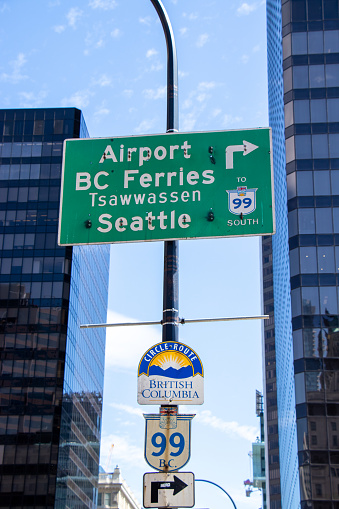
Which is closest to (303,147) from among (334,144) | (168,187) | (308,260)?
(334,144)

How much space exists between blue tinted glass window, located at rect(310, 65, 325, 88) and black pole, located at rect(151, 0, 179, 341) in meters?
56.3

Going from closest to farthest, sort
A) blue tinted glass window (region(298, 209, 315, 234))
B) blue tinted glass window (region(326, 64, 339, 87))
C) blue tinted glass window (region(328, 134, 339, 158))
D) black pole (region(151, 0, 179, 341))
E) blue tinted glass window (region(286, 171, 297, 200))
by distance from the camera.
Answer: black pole (region(151, 0, 179, 341)) → blue tinted glass window (region(298, 209, 315, 234)) → blue tinted glass window (region(286, 171, 297, 200)) → blue tinted glass window (region(328, 134, 339, 158)) → blue tinted glass window (region(326, 64, 339, 87))

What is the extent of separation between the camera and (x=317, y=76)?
64.9m

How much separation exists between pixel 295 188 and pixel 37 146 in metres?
43.8

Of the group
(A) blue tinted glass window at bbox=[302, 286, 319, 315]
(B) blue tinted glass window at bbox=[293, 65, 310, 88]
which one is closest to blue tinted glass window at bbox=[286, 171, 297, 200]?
(B) blue tinted glass window at bbox=[293, 65, 310, 88]

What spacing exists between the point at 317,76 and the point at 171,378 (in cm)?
6007

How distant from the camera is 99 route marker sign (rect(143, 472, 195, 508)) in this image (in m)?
8.01

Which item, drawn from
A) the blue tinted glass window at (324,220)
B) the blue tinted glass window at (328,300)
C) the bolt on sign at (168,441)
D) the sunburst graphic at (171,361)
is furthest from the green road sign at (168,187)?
the blue tinted glass window at (324,220)

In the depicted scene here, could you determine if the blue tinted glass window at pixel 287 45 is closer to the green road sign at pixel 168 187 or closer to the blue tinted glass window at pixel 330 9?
the blue tinted glass window at pixel 330 9

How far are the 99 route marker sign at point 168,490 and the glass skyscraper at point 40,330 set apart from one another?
77553mm

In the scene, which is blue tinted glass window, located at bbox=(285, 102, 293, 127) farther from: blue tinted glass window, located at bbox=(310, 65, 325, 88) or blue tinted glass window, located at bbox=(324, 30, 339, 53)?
blue tinted glass window, located at bbox=(324, 30, 339, 53)

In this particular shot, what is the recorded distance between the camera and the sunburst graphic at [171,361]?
859cm

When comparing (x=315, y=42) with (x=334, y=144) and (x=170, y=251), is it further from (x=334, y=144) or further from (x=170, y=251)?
(x=170, y=251)

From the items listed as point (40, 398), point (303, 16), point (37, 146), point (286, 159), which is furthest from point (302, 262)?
point (37, 146)
